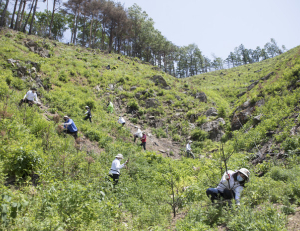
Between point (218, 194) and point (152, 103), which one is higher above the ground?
point (152, 103)

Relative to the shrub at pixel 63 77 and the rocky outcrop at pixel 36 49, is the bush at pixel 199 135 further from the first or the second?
the rocky outcrop at pixel 36 49

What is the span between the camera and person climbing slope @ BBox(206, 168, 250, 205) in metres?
4.50

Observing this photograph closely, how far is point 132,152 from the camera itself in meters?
10.3

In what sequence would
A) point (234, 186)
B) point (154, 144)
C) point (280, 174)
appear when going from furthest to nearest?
point (154, 144), point (280, 174), point (234, 186)

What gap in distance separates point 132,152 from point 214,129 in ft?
28.3

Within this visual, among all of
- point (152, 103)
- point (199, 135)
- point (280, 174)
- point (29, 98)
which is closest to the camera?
point (280, 174)

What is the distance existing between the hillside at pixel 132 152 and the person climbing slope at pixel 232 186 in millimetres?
192

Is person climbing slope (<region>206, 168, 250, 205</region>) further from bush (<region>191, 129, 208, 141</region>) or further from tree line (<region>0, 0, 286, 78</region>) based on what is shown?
tree line (<region>0, 0, 286, 78</region>)

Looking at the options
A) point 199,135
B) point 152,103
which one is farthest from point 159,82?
point 199,135

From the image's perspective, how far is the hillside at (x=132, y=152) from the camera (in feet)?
12.1

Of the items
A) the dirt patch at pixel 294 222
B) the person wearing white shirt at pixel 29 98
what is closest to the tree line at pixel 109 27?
the person wearing white shirt at pixel 29 98

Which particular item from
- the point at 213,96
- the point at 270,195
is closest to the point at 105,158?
the point at 270,195

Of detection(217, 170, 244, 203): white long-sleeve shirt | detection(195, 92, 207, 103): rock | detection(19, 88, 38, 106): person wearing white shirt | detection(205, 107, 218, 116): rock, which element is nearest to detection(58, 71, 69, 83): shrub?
detection(19, 88, 38, 106): person wearing white shirt

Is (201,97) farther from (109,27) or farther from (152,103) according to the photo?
(109,27)
